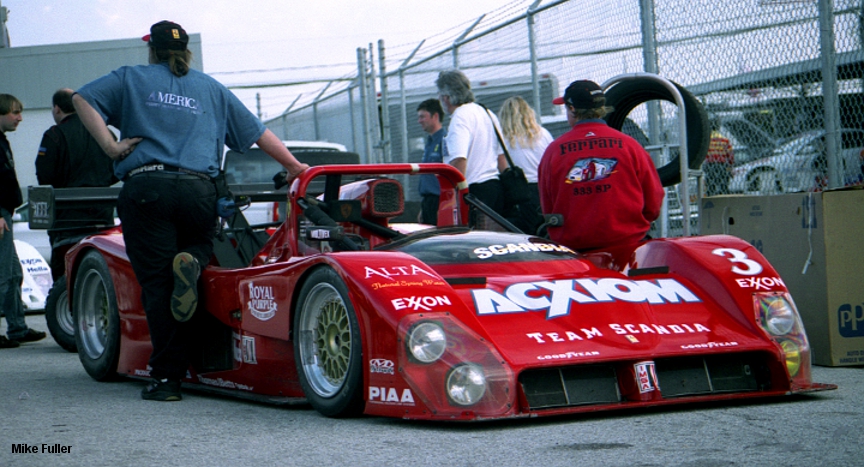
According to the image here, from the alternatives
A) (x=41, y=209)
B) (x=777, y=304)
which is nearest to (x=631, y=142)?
(x=777, y=304)

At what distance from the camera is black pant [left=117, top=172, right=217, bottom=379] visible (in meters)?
5.15

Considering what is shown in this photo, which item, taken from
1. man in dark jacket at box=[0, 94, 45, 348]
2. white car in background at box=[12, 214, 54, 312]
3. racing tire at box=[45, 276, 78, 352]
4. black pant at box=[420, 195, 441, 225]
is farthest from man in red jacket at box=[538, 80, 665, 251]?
white car in background at box=[12, 214, 54, 312]

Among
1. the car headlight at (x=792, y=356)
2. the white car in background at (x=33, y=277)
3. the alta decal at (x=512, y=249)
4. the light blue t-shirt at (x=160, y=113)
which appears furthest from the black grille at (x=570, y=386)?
the white car in background at (x=33, y=277)

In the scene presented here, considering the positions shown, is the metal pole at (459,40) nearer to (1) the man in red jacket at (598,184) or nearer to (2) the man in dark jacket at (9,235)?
(2) the man in dark jacket at (9,235)

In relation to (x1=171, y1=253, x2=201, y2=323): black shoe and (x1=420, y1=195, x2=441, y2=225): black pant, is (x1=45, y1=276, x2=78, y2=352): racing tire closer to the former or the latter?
(x1=420, y1=195, x2=441, y2=225): black pant

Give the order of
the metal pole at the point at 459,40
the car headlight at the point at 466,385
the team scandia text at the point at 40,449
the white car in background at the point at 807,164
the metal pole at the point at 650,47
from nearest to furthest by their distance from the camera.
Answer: the team scandia text at the point at 40,449 → the car headlight at the point at 466,385 → the white car in background at the point at 807,164 → the metal pole at the point at 650,47 → the metal pole at the point at 459,40

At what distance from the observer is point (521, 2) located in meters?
9.46

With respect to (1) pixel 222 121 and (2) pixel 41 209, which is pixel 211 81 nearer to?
(1) pixel 222 121

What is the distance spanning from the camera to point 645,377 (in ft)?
13.6

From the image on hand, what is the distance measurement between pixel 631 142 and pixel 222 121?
201 cm

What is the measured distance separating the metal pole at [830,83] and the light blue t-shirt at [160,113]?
349cm

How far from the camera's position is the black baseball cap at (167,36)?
5.26 m

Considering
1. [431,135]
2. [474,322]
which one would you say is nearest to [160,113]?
[474,322]

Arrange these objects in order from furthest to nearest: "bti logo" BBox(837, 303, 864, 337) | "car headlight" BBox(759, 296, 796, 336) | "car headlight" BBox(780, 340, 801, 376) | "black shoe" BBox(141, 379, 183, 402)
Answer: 1. "bti logo" BBox(837, 303, 864, 337)
2. "black shoe" BBox(141, 379, 183, 402)
3. "car headlight" BBox(759, 296, 796, 336)
4. "car headlight" BBox(780, 340, 801, 376)
